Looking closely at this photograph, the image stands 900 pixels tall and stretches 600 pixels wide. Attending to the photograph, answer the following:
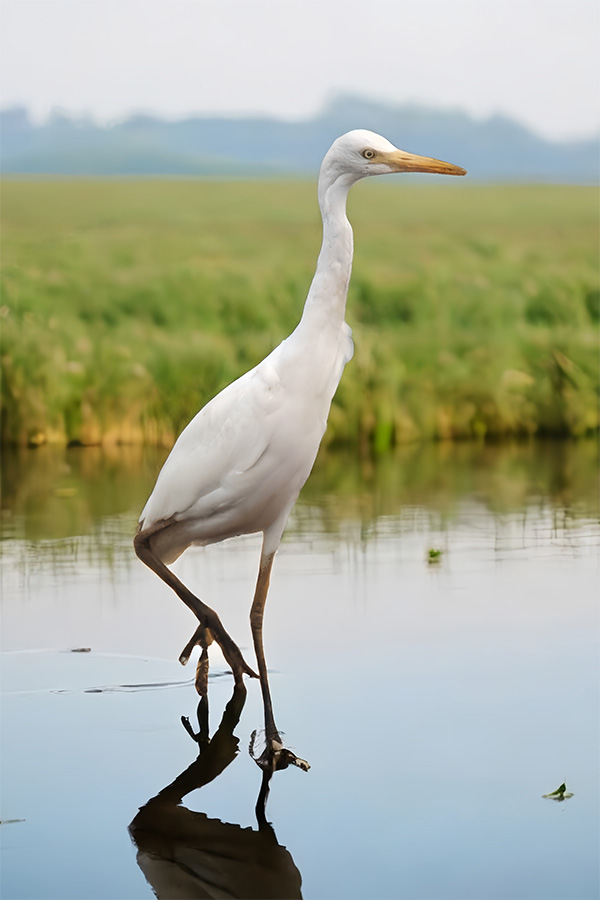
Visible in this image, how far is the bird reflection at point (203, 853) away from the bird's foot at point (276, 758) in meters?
0.05

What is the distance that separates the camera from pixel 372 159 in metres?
3.70

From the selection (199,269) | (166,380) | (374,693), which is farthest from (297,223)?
(374,693)

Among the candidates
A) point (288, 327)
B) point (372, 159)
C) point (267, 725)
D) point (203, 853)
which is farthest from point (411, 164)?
point (288, 327)

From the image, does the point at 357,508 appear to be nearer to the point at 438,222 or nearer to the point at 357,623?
the point at 357,623

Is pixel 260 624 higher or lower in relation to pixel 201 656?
higher

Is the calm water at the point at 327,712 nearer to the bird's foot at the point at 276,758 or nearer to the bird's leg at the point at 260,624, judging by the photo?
the bird's foot at the point at 276,758

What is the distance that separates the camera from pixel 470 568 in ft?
19.0

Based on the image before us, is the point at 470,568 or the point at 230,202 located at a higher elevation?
the point at 230,202

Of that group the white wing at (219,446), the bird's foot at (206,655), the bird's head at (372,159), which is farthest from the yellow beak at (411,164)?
the bird's foot at (206,655)

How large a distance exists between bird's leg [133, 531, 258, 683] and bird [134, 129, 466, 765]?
0.14 meters

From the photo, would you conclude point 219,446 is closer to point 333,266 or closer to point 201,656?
point 333,266

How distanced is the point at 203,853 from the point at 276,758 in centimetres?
58

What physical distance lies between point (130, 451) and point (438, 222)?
8.14 meters

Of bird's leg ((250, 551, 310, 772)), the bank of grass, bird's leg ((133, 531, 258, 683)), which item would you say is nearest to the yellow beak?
bird's leg ((250, 551, 310, 772))
